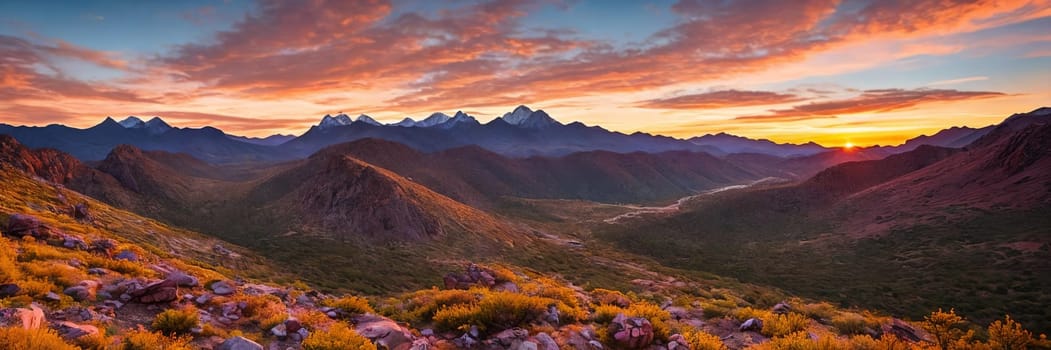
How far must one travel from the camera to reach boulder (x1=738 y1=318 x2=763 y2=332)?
12867 millimetres

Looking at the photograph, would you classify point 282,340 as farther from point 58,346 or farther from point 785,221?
point 785,221

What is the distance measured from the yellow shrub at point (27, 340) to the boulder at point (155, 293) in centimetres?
432

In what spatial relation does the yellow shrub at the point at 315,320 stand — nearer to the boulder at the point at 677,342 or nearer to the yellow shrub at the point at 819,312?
the boulder at the point at 677,342

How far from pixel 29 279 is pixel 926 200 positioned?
104 metres

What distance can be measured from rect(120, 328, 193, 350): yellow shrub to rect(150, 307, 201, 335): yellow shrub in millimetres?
736

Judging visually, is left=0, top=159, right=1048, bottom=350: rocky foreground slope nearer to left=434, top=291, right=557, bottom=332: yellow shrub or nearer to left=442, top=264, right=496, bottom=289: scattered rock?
left=434, top=291, right=557, bottom=332: yellow shrub

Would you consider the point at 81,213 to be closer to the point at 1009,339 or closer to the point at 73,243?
the point at 73,243

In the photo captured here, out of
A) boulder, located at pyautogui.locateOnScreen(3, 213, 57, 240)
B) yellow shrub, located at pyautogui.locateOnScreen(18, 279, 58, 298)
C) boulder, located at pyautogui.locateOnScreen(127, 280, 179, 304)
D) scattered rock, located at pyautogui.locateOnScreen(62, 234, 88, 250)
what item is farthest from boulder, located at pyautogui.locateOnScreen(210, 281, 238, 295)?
boulder, located at pyautogui.locateOnScreen(3, 213, 57, 240)

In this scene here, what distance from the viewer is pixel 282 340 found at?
33.4 feet

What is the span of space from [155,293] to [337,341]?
5.88 m

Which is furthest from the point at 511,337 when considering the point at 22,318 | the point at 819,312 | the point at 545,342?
the point at 819,312

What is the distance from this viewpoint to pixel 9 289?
995cm

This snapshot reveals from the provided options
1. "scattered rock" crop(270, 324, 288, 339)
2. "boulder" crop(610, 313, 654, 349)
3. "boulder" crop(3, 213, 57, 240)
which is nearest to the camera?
"scattered rock" crop(270, 324, 288, 339)

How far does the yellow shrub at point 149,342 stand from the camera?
26.5ft
